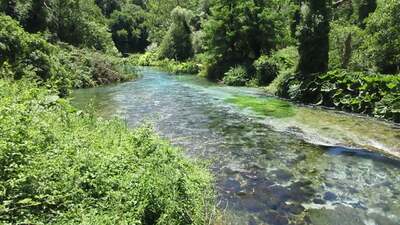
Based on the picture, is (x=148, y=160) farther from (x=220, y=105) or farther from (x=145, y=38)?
(x=145, y=38)

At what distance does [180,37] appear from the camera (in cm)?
5866

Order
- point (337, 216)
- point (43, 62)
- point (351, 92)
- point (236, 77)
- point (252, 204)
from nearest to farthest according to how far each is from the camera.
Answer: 1. point (337, 216)
2. point (252, 204)
3. point (351, 92)
4. point (43, 62)
5. point (236, 77)

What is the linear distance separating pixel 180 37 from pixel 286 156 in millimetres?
48805

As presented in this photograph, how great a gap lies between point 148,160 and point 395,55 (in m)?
20.4

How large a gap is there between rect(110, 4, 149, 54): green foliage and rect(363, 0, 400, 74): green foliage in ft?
223

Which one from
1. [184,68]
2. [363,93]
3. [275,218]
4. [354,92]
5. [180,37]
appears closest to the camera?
[275,218]

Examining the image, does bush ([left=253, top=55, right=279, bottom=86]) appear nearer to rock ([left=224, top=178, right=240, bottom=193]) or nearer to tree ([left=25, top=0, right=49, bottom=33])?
tree ([left=25, top=0, right=49, bottom=33])

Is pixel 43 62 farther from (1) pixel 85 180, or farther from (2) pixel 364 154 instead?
(2) pixel 364 154

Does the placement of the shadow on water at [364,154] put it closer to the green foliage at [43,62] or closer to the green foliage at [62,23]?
the green foliage at [43,62]

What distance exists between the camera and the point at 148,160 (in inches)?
295

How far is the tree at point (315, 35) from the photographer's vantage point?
22852mm

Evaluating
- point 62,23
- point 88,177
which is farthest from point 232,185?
point 62,23

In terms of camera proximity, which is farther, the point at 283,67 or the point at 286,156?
the point at 283,67

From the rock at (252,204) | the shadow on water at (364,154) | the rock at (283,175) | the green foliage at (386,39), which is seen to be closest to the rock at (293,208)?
the rock at (252,204)
